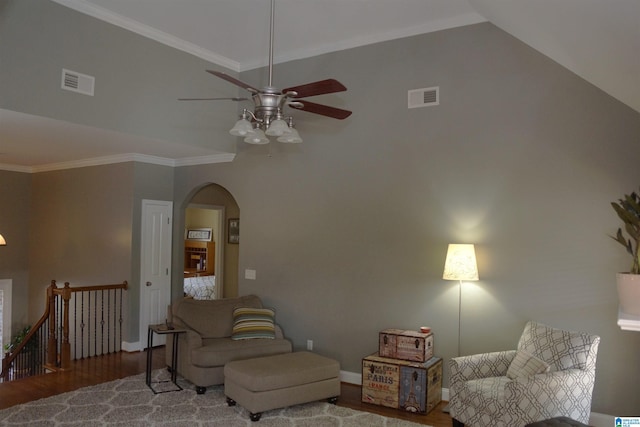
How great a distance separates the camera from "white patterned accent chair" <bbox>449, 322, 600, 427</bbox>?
3381 millimetres

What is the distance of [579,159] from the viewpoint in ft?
14.0

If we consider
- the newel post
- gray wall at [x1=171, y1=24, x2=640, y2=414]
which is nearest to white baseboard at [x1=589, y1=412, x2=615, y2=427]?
gray wall at [x1=171, y1=24, x2=640, y2=414]

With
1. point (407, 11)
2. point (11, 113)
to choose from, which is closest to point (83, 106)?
point (11, 113)

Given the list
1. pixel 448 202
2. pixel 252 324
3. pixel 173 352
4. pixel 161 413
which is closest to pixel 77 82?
pixel 173 352

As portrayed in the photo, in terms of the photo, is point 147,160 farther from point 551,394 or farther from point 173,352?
point 551,394

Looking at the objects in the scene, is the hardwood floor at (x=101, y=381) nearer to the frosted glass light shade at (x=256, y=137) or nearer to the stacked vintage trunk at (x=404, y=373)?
the stacked vintage trunk at (x=404, y=373)

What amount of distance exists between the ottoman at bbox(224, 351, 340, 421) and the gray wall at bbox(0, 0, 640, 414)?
813mm

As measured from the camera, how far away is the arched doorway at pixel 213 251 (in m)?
8.62

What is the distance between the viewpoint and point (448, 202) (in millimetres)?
4855

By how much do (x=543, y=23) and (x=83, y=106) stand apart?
4.10 meters

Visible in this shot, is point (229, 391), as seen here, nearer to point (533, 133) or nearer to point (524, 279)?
point (524, 279)

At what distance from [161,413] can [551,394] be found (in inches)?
127

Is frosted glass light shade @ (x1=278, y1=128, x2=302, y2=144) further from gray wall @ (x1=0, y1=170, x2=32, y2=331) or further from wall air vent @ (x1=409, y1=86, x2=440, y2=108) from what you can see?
gray wall @ (x1=0, y1=170, x2=32, y2=331)

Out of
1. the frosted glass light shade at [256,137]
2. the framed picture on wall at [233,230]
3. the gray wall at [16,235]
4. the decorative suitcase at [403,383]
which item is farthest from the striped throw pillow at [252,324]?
the gray wall at [16,235]
